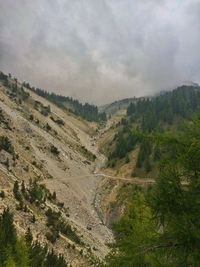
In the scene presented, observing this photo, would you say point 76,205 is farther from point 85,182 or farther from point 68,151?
point 68,151

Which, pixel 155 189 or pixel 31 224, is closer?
pixel 155 189

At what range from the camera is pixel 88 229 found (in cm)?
9238

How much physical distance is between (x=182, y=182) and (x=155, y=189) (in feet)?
2.52

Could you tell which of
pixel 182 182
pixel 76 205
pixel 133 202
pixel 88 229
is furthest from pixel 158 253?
pixel 76 205

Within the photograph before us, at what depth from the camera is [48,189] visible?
106 metres

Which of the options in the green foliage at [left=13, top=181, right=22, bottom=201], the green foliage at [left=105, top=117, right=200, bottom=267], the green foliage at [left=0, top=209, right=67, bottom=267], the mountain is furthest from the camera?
the green foliage at [left=13, top=181, right=22, bottom=201]

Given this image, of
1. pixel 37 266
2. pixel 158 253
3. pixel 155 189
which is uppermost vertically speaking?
pixel 155 189

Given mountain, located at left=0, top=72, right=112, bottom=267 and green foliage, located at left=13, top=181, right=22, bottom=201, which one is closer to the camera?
mountain, located at left=0, top=72, right=112, bottom=267

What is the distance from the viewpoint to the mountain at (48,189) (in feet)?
212

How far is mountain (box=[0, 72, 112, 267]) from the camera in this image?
2542 inches

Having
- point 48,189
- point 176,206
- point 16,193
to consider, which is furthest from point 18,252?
point 48,189

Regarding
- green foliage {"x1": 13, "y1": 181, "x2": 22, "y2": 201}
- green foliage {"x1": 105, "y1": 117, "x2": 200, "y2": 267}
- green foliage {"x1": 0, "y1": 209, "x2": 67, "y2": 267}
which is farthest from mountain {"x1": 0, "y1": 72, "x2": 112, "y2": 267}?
green foliage {"x1": 105, "y1": 117, "x2": 200, "y2": 267}

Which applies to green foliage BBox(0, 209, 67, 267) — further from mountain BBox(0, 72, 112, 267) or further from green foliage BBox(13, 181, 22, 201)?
green foliage BBox(13, 181, 22, 201)

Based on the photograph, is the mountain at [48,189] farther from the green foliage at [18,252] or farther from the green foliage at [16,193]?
the green foliage at [18,252]
